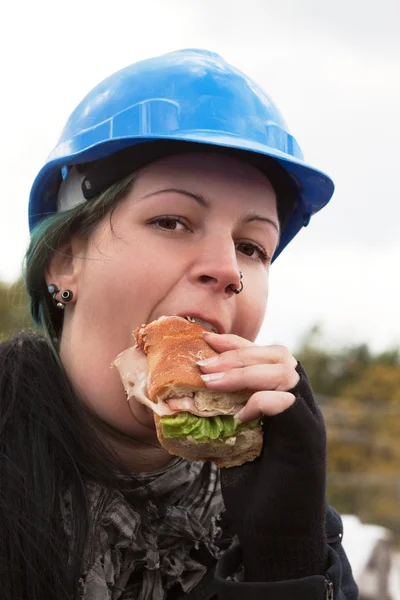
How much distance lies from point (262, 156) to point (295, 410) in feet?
3.43

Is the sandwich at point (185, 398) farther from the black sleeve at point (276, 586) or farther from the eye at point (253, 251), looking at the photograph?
the eye at point (253, 251)

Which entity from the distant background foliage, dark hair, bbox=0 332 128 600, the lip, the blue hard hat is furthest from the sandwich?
the distant background foliage

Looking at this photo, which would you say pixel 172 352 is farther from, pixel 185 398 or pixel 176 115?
pixel 176 115

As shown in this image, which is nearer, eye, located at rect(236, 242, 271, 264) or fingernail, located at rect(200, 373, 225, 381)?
fingernail, located at rect(200, 373, 225, 381)

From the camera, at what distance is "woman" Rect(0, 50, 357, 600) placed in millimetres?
2334

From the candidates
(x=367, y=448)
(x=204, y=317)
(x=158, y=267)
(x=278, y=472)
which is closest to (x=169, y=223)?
(x=158, y=267)

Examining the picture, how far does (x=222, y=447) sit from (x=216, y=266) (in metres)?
0.63

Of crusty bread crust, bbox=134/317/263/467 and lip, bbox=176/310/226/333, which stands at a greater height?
lip, bbox=176/310/226/333

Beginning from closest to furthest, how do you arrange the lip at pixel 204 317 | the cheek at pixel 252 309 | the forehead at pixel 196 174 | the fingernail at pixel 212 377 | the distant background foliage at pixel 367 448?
the fingernail at pixel 212 377 < the lip at pixel 204 317 < the forehead at pixel 196 174 < the cheek at pixel 252 309 < the distant background foliage at pixel 367 448

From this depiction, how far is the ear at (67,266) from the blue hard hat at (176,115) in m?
0.28

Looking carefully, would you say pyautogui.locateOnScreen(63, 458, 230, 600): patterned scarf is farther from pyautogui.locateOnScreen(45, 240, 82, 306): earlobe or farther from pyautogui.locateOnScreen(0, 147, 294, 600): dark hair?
pyautogui.locateOnScreen(45, 240, 82, 306): earlobe

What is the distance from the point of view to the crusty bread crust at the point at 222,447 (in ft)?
7.46

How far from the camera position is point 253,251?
2.92m

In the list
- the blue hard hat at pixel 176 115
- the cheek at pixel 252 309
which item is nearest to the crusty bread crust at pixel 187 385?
the cheek at pixel 252 309
